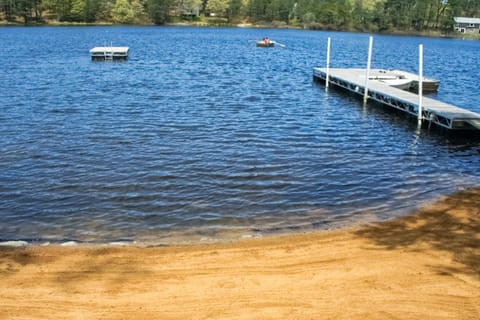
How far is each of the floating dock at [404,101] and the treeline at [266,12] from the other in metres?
109

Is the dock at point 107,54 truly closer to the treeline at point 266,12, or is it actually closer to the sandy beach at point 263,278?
the sandy beach at point 263,278

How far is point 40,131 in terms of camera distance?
66.5 feet

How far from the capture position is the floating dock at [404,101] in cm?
2177

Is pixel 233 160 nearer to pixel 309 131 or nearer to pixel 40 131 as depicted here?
pixel 309 131

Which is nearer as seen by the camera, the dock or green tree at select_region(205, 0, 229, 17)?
the dock

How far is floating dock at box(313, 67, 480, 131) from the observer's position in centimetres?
2177

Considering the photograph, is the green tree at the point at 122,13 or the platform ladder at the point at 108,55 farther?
the green tree at the point at 122,13

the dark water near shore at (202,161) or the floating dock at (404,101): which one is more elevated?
the floating dock at (404,101)

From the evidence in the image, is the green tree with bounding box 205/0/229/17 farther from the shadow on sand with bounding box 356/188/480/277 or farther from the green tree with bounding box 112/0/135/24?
the shadow on sand with bounding box 356/188/480/277

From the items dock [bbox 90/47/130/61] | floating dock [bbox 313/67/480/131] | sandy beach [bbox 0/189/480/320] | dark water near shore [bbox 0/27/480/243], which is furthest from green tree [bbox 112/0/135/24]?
sandy beach [bbox 0/189/480/320]

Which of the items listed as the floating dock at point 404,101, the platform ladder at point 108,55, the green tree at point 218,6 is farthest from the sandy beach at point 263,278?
the green tree at point 218,6

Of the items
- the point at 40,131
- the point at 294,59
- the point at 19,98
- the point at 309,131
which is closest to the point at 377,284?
the point at 309,131

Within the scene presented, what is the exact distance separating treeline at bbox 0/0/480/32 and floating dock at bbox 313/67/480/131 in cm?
10937

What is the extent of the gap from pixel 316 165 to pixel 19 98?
18.7 metres
